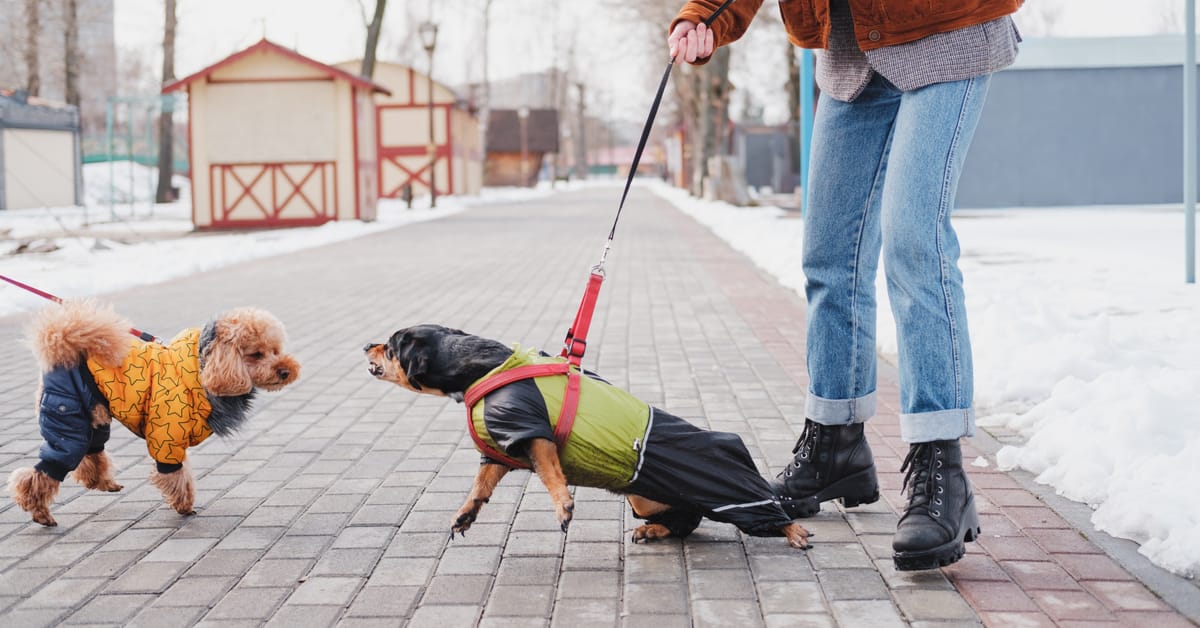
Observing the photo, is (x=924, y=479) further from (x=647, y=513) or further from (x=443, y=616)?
(x=443, y=616)

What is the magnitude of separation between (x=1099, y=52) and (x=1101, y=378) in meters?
20.8

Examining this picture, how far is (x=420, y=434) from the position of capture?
538cm

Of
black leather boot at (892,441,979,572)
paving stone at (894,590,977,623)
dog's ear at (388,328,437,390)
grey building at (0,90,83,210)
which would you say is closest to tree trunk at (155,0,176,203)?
grey building at (0,90,83,210)

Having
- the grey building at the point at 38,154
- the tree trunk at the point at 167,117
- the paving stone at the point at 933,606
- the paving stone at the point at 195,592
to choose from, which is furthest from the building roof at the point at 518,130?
the paving stone at the point at 933,606

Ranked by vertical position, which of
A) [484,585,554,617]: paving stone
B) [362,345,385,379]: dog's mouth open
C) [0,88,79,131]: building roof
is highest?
[0,88,79,131]: building roof

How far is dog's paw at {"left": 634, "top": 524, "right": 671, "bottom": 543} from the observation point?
3.62m

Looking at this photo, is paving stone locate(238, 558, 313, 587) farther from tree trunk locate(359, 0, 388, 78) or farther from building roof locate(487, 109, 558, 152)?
building roof locate(487, 109, 558, 152)

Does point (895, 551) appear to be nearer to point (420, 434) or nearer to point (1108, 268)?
point (420, 434)

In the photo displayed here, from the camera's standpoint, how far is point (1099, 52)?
78.1 feet

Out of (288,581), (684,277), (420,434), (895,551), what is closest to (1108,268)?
(684,277)

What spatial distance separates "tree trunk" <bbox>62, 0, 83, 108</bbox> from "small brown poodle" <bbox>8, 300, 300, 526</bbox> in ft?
113

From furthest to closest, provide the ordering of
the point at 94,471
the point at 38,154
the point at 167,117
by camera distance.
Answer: the point at 167,117 < the point at 38,154 < the point at 94,471

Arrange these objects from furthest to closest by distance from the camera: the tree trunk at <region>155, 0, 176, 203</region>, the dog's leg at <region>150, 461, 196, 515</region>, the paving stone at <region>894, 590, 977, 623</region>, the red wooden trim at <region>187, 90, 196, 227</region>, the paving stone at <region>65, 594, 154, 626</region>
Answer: the tree trunk at <region>155, 0, 176, 203</region> → the red wooden trim at <region>187, 90, 196, 227</region> → the dog's leg at <region>150, 461, 196, 515</region> → the paving stone at <region>65, 594, 154, 626</region> → the paving stone at <region>894, 590, 977, 623</region>

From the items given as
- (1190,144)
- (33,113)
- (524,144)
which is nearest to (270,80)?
(33,113)
